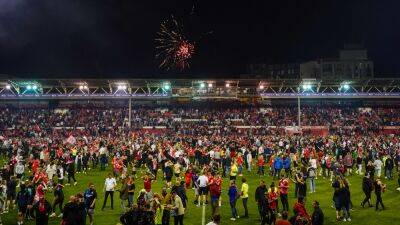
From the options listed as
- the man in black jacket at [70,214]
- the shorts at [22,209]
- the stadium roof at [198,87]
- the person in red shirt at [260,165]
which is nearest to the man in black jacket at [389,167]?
the person in red shirt at [260,165]

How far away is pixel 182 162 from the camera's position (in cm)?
2850

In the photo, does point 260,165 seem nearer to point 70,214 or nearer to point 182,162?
point 182,162

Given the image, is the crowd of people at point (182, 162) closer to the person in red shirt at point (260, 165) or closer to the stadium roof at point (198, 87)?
the person in red shirt at point (260, 165)

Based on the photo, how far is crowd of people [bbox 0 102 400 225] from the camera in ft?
54.9

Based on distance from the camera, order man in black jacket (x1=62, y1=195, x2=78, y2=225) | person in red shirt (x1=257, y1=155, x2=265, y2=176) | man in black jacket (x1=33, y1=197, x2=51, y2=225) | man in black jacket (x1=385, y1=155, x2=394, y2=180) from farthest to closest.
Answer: person in red shirt (x1=257, y1=155, x2=265, y2=176) → man in black jacket (x1=385, y1=155, x2=394, y2=180) → man in black jacket (x1=33, y1=197, x2=51, y2=225) → man in black jacket (x1=62, y1=195, x2=78, y2=225)

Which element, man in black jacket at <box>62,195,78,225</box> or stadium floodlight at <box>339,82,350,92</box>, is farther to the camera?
stadium floodlight at <box>339,82,350,92</box>

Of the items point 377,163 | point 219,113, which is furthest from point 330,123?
point 377,163

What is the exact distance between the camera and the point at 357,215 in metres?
18.7

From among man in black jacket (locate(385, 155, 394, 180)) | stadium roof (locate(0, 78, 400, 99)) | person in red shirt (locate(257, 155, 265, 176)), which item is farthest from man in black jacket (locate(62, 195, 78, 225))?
stadium roof (locate(0, 78, 400, 99))

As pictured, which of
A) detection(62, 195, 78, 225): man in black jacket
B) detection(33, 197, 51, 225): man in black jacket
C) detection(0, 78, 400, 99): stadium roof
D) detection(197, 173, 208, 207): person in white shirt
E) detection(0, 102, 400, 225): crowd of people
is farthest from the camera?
detection(0, 78, 400, 99): stadium roof

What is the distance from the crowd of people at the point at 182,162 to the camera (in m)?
16.7

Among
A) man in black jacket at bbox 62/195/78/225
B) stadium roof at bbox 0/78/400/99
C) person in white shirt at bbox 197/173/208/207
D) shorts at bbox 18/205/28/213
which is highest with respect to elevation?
stadium roof at bbox 0/78/400/99

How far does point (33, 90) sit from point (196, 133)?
2363 cm

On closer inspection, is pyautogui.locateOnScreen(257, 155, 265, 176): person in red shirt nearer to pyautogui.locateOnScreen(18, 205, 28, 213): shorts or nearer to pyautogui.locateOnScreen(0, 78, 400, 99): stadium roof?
pyautogui.locateOnScreen(18, 205, 28, 213): shorts
